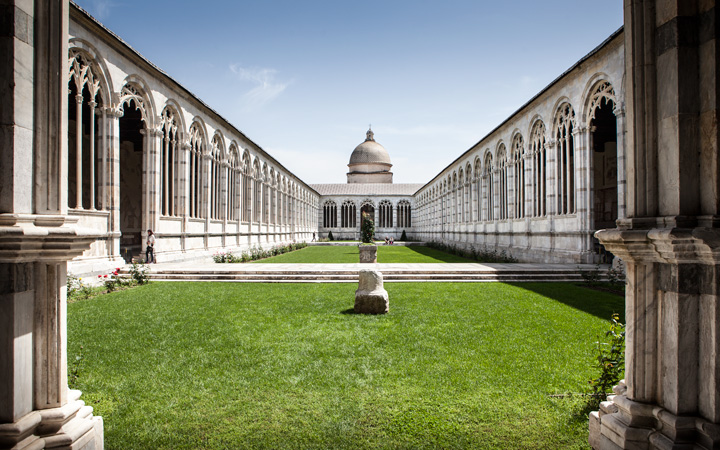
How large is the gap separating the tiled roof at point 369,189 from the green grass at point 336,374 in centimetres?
5157

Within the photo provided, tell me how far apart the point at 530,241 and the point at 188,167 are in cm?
1765

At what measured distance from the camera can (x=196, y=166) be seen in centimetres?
2173

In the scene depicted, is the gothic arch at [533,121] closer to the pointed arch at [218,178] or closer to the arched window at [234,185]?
the pointed arch at [218,178]

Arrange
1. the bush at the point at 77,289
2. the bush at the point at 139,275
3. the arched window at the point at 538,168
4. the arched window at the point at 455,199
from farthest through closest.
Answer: the arched window at the point at 455,199 < the arched window at the point at 538,168 < the bush at the point at 139,275 < the bush at the point at 77,289

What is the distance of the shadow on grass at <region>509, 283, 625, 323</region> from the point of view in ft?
27.9

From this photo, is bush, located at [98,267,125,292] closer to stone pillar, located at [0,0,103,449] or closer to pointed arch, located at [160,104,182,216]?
pointed arch, located at [160,104,182,216]

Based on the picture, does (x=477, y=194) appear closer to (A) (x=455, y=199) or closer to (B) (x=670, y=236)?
(A) (x=455, y=199)

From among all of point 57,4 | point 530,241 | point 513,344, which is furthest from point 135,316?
point 530,241

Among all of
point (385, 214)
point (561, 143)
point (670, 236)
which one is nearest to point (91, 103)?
point (670, 236)

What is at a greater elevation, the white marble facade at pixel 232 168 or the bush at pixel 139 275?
the white marble facade at pixel 232 168

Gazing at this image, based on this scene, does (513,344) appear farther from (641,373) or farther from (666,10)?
(666,10)

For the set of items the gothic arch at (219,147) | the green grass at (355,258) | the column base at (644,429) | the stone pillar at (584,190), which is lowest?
the green grass at (355,258)

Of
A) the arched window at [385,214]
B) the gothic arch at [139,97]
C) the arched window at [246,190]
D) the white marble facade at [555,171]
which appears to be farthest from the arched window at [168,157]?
the arched window at [385,214]

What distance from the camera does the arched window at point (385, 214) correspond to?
59625 mm
